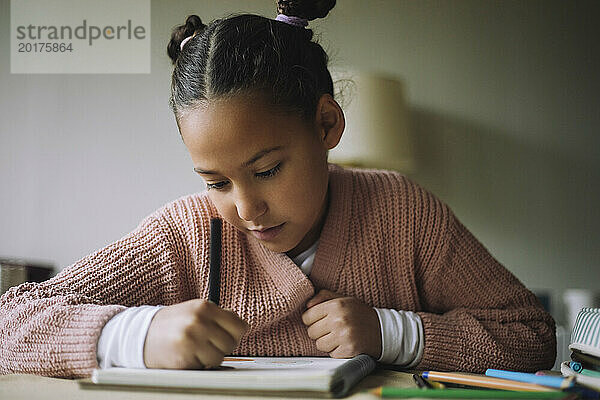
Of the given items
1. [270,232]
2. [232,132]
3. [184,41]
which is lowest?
[270,232]

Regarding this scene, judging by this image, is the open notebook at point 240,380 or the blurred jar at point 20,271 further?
the blurred jar at point 20,271

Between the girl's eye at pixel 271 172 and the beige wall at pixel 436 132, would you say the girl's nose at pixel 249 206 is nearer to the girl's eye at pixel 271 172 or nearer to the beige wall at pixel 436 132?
the girl's eye at pixel 271 172

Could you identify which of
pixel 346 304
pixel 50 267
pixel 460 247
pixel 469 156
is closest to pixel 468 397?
pixel 346 304

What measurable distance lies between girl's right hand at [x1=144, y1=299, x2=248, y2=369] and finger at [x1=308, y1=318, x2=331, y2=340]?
0.15 metres

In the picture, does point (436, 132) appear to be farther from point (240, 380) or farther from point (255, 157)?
point (240, 380)

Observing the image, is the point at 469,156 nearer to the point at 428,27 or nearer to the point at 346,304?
the point at 428,27

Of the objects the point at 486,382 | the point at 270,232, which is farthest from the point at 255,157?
the point at 486,382

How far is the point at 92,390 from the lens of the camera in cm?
49

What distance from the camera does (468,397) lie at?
1.40ft

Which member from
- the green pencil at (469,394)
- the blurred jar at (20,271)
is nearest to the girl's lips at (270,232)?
the green pencil at (469,394)

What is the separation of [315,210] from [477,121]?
4.52ft

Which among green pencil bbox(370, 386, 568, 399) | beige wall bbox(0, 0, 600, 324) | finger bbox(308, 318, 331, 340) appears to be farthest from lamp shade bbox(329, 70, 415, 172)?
green pencil bbox(370, 386, 568, 399)

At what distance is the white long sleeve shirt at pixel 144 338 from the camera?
0.58 metres

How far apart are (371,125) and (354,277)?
37.7 inches
